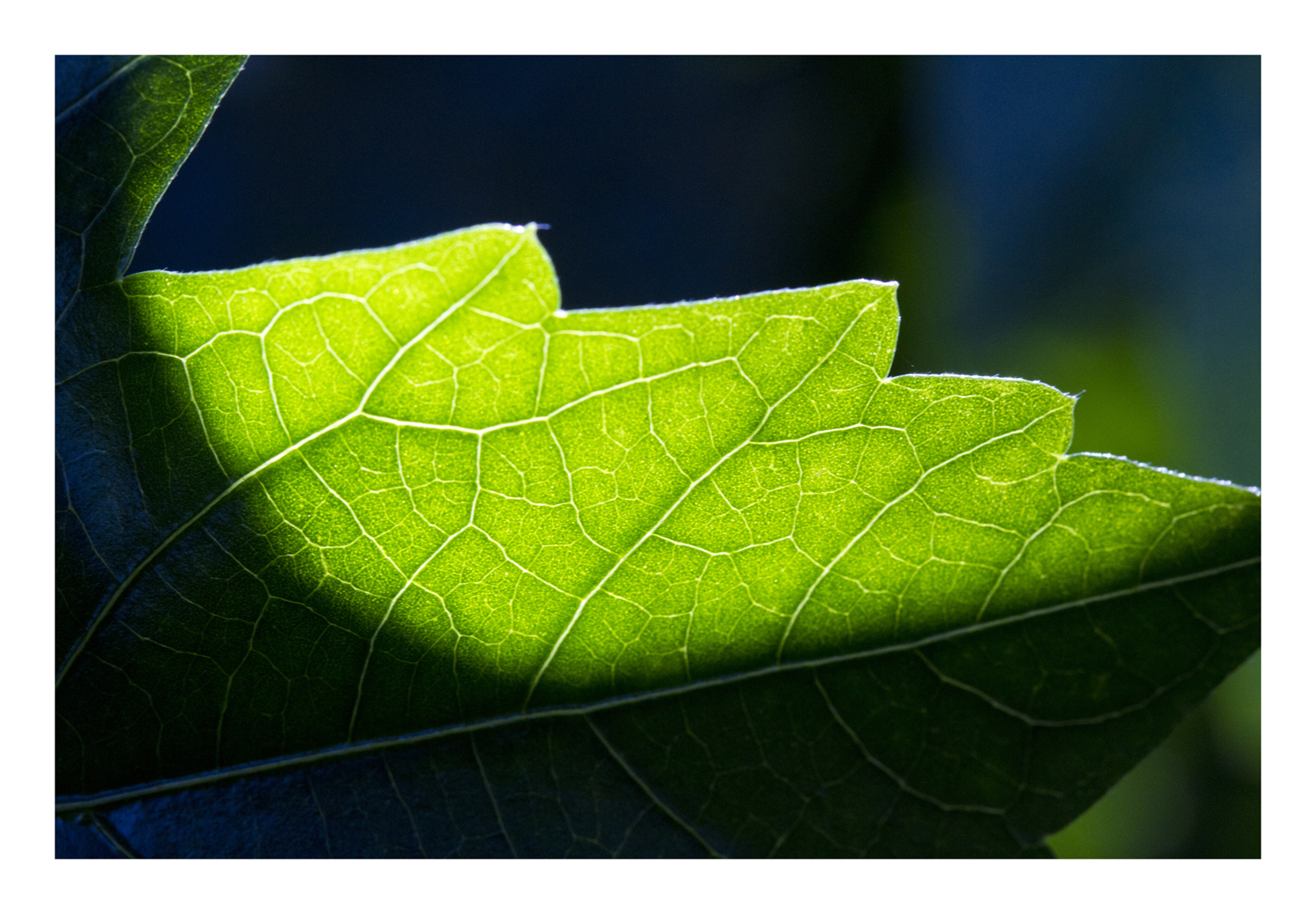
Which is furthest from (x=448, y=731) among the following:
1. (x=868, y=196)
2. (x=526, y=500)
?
(x=868, y=196)

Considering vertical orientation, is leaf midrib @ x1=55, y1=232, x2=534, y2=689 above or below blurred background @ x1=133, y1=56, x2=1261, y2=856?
below

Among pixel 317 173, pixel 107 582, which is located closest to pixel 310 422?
pixel 107 582

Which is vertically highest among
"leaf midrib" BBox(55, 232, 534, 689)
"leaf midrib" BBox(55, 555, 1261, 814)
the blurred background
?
the blurred background

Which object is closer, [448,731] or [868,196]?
[448,731]

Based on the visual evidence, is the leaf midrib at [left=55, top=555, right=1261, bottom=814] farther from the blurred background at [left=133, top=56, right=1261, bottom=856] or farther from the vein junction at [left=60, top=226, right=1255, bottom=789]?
the blurred background at [left=133, top=56, right=1261, bottom=856]

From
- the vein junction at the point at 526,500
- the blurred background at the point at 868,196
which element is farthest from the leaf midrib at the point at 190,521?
the blurred background at the point at 868,196

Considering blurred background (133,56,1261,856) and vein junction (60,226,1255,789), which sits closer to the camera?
vein junction (60,226,1255,789)

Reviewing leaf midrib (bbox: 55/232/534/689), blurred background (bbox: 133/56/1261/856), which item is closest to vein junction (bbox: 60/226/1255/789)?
leaf midrib (bbox: 55/232/534/689)

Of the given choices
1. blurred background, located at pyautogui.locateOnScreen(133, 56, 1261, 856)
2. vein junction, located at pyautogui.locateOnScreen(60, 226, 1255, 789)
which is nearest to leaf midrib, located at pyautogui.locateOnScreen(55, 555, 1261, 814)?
vein junction, located at pyautogui.locateOnScreen(60, 226, 1255, 789)

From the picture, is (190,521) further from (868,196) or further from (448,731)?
(868,196)

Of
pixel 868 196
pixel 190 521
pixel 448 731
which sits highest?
pixel 868 196
